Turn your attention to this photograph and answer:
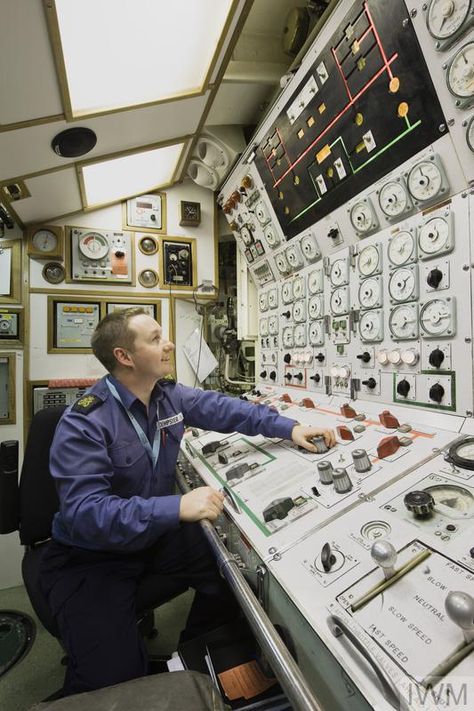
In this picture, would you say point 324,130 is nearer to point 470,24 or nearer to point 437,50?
point 437,50

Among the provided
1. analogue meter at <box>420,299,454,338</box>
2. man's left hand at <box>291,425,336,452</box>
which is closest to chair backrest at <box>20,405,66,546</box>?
man's left hand at <box>291,425,336,452</box>

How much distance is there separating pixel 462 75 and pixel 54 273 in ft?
→ 9.95

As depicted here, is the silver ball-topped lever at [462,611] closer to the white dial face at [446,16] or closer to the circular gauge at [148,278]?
the white dial face at [446,16]

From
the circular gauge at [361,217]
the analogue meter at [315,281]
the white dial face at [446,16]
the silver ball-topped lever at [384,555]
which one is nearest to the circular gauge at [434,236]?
the circular gauge at [361,217]

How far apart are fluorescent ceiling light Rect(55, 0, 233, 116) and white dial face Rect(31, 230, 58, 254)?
1.41 m

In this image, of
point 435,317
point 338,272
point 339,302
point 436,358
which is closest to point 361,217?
point 338,272

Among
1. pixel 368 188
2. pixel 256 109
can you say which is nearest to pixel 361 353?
pixel 368 188

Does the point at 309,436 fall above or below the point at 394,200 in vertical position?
below

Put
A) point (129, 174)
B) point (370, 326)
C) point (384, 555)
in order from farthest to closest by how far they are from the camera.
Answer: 1. point (129, 174)
2. point (370, 326)
3. point (384, 555)

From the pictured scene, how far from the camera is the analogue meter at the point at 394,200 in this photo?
1.65 metres

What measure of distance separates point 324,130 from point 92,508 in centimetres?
219

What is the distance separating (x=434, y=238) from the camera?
149cm

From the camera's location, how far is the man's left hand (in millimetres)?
1542

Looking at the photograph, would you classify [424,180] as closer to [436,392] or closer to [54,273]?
[436,392]
